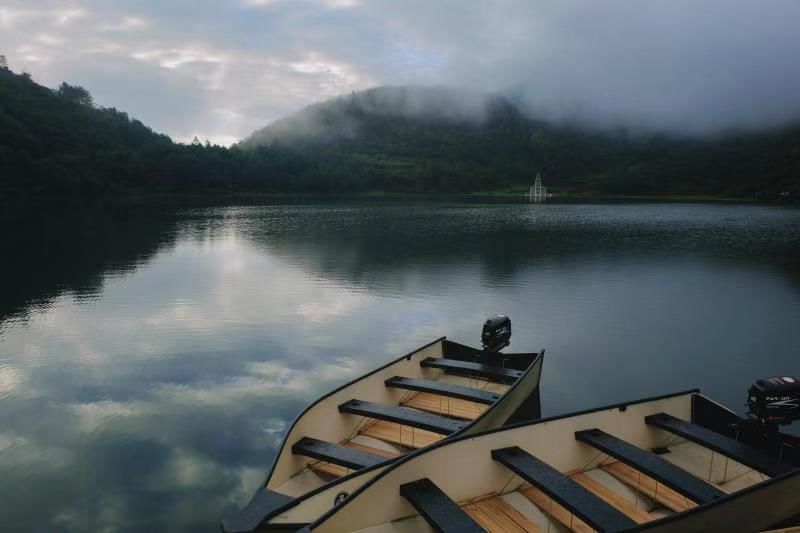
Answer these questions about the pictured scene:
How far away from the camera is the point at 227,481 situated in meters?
12.7

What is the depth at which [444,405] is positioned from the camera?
45.5 ft

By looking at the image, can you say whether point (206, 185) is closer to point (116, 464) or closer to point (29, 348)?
point (29, 348)

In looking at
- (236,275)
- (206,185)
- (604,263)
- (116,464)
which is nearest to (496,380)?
(116,464)

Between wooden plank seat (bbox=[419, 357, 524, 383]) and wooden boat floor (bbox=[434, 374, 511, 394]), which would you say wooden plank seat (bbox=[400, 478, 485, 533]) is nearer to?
wooden plank seat (bbox=[419, 357, 524, 383])

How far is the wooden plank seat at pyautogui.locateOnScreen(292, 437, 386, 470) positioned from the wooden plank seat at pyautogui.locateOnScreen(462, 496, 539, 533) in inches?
68.1

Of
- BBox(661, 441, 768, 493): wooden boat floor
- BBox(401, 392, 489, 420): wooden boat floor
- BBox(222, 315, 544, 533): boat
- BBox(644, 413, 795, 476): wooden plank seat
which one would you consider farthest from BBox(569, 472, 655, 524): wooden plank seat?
BBox(401, 392, 489, 420): wooden boat floor

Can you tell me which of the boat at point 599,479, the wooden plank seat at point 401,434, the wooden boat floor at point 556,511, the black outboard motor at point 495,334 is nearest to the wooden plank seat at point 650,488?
the boat at point 599,479

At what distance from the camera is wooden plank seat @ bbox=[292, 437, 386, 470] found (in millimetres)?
9484

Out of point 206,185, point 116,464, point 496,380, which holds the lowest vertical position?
point 116,464

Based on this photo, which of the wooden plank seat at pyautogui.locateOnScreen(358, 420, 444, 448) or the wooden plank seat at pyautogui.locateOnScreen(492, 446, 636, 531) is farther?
the wooden plank seat at pyautogui.locateOnScreen(358, 420, 444, 448)

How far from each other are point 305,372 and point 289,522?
12.8 meters

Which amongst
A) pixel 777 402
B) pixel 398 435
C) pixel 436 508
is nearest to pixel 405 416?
pixel 398 435

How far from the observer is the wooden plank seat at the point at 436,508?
733 centimetres

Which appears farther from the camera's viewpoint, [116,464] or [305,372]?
[305,372]
